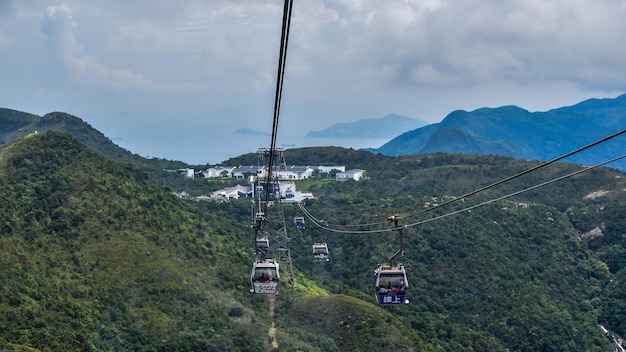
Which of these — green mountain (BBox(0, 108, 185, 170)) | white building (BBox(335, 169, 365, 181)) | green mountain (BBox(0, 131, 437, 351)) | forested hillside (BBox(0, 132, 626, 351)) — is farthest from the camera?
green mountain (BBox(0, 108, 185, 170))

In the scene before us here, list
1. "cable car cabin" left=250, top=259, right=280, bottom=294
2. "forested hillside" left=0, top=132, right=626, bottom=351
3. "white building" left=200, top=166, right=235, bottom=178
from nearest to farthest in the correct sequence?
"cable car cabin" left=250, top=259, right=280, bottom=294, "forested hillside" left=0, top=132, right=626, bottom=351, "white building" left=200, top=166, right=235, bottom=178

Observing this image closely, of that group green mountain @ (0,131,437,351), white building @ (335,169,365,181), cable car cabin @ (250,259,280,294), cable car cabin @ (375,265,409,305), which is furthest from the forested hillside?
white building @ (335,169,365,181)

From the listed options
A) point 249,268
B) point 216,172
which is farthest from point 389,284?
point 216,172

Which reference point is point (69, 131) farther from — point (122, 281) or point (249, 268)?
point (122, 281)

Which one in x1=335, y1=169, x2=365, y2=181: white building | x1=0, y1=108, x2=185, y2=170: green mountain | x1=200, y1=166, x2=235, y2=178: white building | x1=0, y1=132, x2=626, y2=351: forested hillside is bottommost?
x1=0, y1=132, x2=626, y2=351: forested hillside

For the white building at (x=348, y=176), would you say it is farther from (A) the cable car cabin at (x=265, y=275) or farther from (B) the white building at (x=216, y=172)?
(A) the cable car cabin at (x=265, y=275)

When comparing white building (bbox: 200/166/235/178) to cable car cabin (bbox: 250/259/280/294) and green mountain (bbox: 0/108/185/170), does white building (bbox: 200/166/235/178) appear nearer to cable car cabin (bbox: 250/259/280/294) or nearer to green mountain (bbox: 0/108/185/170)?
green mountain (bbox: 0/108/185/170)

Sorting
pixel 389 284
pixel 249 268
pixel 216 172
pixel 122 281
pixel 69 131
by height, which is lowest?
pixel 249 268

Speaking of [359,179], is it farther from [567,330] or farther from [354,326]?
[354,326]

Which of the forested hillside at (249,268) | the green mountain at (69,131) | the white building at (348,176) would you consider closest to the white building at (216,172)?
the green mountain at (69,131)

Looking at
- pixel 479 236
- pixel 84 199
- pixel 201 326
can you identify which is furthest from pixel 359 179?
pixel 201 326
